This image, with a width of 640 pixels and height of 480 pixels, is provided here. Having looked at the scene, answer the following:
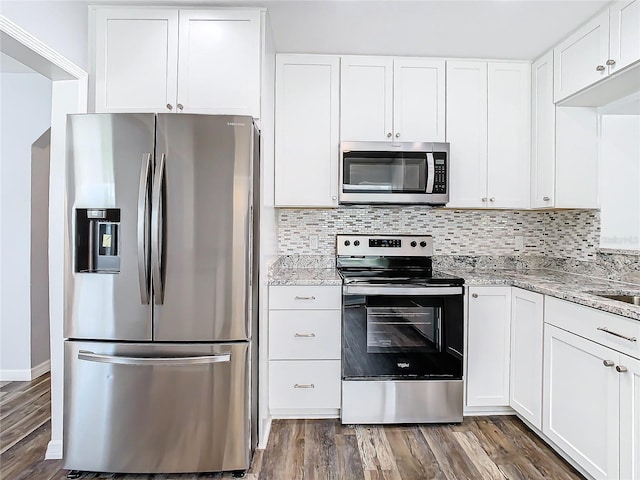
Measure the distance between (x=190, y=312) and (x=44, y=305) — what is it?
2.25 m

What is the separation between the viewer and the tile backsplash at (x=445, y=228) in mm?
2986

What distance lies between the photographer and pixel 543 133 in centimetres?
264

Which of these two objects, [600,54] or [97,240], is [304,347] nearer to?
[97,240]

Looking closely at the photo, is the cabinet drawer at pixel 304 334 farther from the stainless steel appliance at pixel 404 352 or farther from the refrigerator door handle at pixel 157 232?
the refrigerator door handle at pixel 157 232

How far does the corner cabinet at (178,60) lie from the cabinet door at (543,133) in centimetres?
190

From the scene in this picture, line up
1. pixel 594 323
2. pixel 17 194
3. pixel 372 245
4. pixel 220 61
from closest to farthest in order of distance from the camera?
1. pixel 594 323
2. pixel 220 61
3. pixel 372 245
4. pixel 17 194

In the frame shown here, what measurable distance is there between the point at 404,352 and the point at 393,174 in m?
1.15

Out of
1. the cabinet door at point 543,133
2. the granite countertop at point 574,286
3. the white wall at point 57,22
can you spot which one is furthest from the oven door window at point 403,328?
the white wall at point 57,22

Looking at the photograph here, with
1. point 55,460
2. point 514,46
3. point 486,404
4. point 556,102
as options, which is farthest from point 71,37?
point 486,404

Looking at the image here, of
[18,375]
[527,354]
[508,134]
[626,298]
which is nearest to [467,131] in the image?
[508,134]

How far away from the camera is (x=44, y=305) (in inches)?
130

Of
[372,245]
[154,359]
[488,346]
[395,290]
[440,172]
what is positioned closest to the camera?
[154,359]

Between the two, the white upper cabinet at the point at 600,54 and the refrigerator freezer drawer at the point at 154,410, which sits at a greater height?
the white upper cabinet at the point at 600,54

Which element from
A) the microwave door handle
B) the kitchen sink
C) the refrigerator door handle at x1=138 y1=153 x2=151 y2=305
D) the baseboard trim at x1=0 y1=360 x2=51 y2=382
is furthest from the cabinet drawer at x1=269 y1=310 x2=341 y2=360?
the baseboard trim at x1=0 y1=360 x2=51 y2=382
